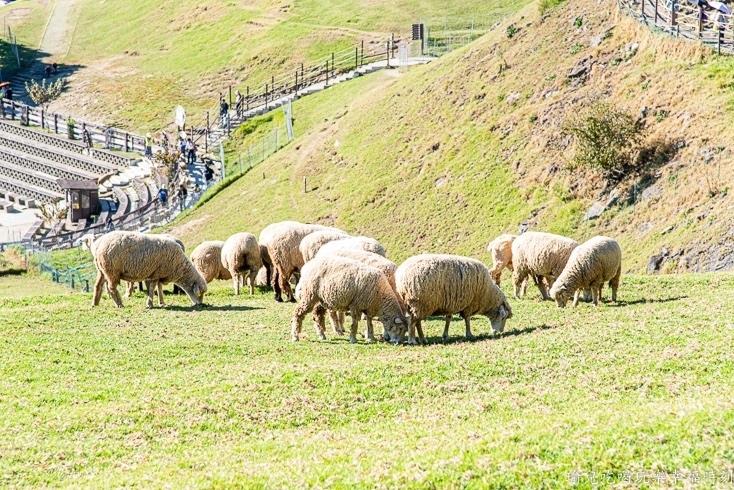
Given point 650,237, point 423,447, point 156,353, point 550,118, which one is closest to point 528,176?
point 550,118

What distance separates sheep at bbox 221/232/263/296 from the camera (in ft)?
110

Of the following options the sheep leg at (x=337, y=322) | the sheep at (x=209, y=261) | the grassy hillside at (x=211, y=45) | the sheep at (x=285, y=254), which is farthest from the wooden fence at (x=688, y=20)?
the grassy hillside at (x=211, y=45)

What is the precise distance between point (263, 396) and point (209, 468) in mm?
3685

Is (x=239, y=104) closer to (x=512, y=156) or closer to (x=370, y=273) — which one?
(x=512, y=156)

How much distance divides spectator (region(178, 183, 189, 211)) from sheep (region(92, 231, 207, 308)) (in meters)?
31.0

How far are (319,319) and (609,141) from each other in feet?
66.1

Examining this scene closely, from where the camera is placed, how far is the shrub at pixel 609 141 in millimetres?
39781

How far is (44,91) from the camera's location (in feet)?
298

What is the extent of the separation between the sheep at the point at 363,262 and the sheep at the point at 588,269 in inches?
171

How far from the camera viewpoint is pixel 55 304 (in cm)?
3069

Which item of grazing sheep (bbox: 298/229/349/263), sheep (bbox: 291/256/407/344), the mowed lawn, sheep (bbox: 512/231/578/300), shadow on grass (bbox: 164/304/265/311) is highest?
grazing sheep (bbox: 298/229/349/263)

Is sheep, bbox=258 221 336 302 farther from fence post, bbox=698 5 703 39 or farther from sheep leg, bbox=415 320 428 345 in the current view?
fence post, bbox=698 5 703 39

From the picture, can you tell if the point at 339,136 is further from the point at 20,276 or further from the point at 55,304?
the point at 55,304

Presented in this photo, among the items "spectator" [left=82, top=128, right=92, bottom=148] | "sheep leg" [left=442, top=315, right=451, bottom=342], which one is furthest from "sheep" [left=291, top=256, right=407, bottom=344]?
"spectator" [left=82, top=128, right=92, bottom=148]
